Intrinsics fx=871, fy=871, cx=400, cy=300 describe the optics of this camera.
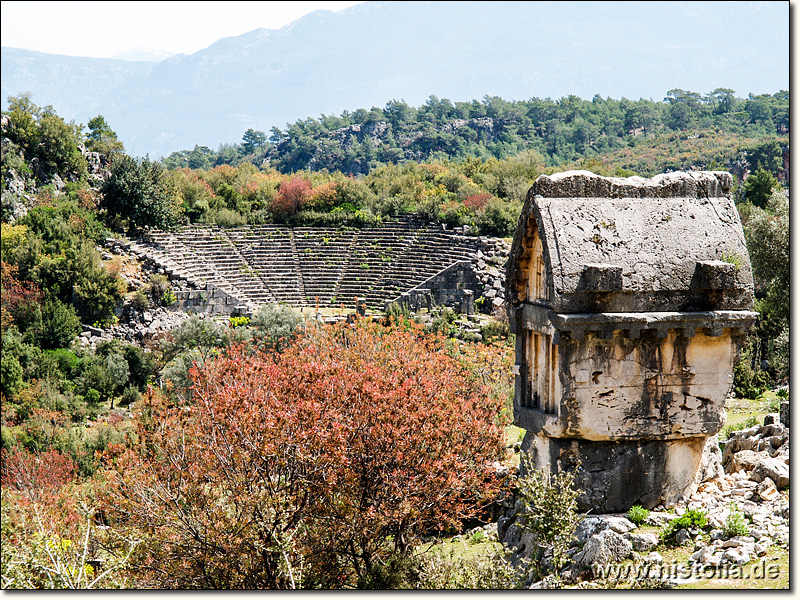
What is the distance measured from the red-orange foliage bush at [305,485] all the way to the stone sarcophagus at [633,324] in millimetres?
1638

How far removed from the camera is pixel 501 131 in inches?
2756

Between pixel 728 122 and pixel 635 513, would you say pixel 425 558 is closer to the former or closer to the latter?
pixel 635 513

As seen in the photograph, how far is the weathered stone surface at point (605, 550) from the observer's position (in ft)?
22.2

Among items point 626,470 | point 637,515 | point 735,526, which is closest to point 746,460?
point 626,470

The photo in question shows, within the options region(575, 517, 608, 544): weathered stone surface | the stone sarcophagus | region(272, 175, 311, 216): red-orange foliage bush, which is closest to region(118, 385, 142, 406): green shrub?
region(272, 175, 311, 216): red-orange foliage bush

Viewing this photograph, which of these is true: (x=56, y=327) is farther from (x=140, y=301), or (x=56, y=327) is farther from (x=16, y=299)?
(x=140, y=301)

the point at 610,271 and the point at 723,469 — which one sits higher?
the point at 610,271

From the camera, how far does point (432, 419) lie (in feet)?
32.8

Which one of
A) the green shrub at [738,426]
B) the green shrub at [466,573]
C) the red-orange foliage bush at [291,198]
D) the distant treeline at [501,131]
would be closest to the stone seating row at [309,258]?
the red-orange foliage bush at [291,198]

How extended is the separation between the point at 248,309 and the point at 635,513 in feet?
81.9

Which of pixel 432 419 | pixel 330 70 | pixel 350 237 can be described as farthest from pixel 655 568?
pixel 350 237

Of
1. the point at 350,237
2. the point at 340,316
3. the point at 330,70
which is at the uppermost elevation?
the point at 330,70

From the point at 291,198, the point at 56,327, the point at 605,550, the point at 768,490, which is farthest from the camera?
the point at 291,198

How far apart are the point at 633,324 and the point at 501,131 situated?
6444 cm
